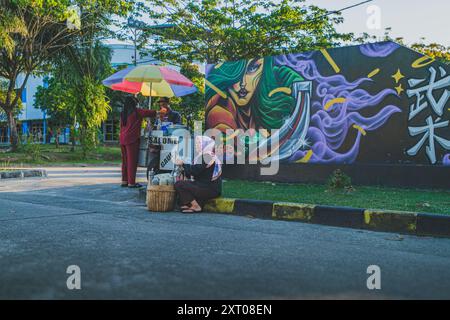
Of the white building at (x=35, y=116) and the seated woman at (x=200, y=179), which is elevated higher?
the white building at (x=35, y=116)

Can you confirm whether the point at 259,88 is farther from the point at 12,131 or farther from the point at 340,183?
the point at 12,131

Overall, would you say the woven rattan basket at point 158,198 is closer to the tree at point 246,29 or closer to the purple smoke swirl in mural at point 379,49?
the purple smoke swirl in mural at point 379,49

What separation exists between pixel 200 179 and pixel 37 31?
16611 millimetres

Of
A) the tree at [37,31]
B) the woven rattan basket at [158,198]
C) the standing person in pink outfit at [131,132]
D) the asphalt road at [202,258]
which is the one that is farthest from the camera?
the tree at [37,31]

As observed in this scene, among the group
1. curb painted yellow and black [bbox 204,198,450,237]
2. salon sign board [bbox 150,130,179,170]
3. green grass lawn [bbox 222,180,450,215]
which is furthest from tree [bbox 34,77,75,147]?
curb painted yellow and black [bbox 204,198,450,237]

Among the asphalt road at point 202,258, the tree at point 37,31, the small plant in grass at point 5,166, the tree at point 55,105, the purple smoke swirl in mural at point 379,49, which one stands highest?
the tree at point 37,31

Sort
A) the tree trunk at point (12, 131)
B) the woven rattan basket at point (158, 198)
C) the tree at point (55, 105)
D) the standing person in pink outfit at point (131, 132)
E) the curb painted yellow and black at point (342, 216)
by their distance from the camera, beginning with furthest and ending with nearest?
the tree at point (55, 105) → the tree trunk at point (12, 131) → the standing person in pink outfit at point (131, 132) → the woven rattan basket at point (158, 198) → the curb painted yellow and black at point (342, 216)

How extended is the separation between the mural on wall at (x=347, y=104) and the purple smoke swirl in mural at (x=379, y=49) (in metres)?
0.02

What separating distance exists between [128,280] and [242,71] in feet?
26.6

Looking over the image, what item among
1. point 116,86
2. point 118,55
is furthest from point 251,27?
point 118,55

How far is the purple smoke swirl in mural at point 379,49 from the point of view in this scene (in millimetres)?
8875

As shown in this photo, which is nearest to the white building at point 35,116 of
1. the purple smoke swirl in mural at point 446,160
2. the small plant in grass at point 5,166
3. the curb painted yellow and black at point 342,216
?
the small plant in grass at point 5,166

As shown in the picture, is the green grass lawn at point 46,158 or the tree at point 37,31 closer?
the green grass lawn at point 46,158

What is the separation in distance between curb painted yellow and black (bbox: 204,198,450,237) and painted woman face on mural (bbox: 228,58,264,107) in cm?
390
